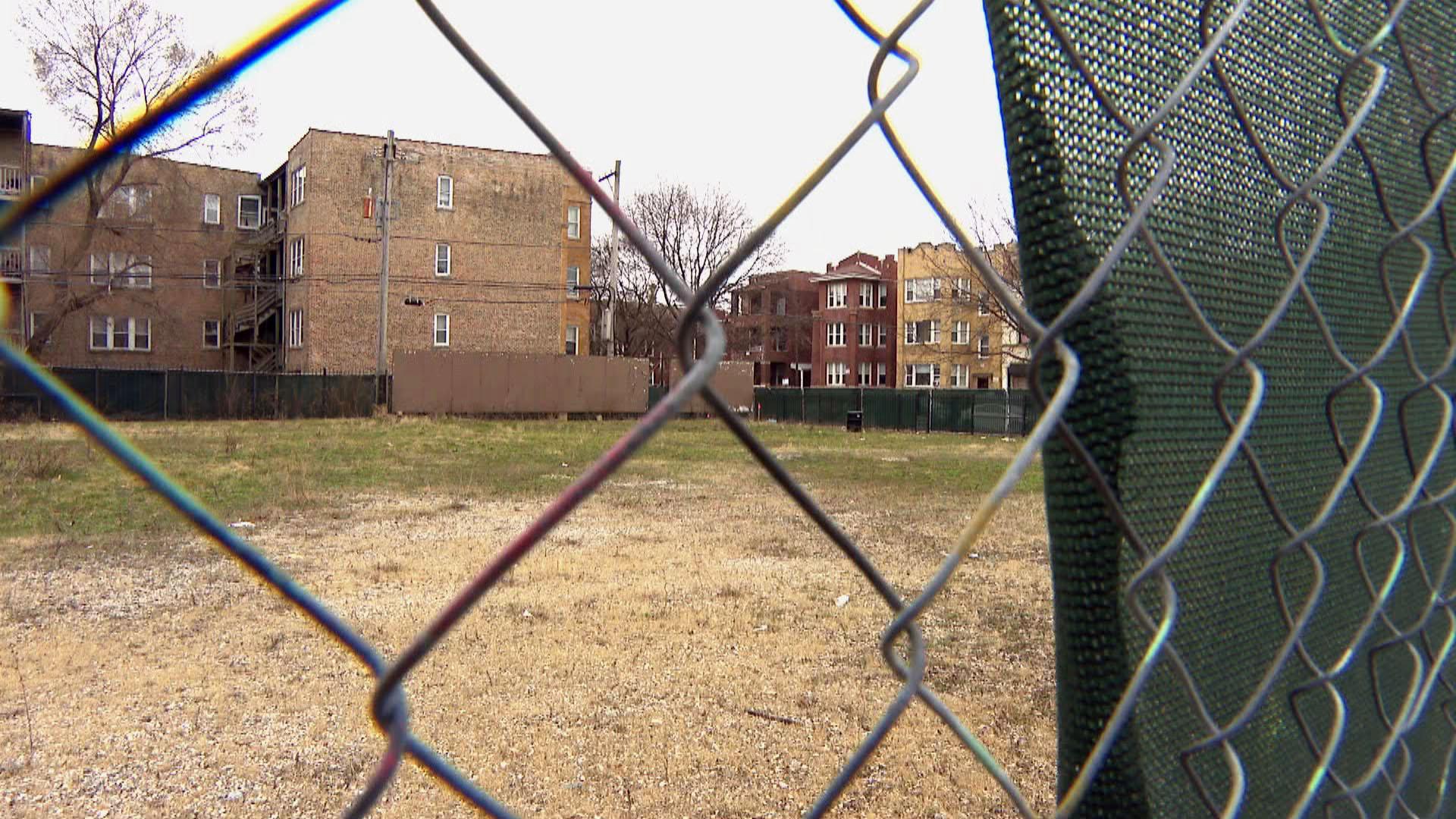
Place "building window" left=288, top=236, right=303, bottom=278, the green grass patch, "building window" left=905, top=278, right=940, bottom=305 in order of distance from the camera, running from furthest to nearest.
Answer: "building window" left=905, top=278, right=940, bottom=305, "building window" left=288, top=236, right=303, bottom=278, the green grass patch

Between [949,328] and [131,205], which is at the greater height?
[131,205]

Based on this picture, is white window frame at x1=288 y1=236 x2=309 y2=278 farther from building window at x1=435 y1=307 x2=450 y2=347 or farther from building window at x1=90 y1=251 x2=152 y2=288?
building window at x1=90 y1=251 x2=152 y2=288

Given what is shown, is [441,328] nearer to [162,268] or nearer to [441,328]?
A: [441,328]

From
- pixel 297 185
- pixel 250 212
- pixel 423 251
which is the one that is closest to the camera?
pixel 297 185

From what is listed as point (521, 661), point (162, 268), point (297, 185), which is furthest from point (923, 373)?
point (521, 661)

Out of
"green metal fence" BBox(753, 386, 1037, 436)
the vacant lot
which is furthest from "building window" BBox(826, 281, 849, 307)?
the vacant lot

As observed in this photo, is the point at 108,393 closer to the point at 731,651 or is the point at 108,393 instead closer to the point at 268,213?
the point at 268,213

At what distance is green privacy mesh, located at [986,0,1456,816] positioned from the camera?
0.90m

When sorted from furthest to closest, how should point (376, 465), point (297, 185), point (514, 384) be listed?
point (297, 185) < point (514, 384) < point (376, 465)

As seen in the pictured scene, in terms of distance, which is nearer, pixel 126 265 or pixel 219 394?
pixel 126 265

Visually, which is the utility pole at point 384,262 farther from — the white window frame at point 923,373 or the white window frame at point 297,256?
the white window frame at point 923,373

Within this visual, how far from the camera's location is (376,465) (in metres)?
15.1

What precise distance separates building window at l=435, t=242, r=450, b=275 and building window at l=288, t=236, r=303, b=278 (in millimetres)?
4020

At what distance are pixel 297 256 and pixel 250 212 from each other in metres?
4.57
